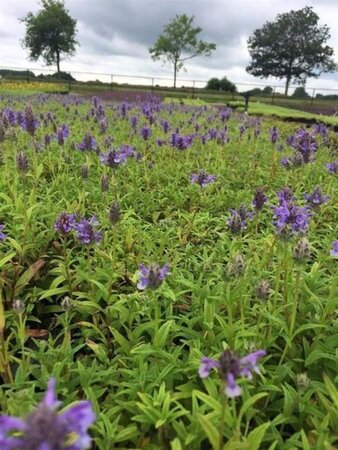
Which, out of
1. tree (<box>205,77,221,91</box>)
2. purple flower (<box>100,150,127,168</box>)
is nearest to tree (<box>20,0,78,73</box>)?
tree (<box>205,77,221,91</box>)

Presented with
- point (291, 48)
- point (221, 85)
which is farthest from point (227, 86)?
point (291, 48)

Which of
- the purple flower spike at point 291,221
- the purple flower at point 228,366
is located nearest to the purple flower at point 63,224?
the purple flower spike at point 291,221

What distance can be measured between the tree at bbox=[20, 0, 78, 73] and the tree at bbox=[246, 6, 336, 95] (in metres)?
37.0

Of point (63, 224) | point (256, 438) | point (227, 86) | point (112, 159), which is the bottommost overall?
point (256, 438)

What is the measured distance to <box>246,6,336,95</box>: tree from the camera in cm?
8050

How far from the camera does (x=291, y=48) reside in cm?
8144

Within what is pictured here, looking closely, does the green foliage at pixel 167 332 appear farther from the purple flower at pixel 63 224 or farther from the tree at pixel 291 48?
the tree at pixel 291 48

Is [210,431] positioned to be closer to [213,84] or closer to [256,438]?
[256,438]

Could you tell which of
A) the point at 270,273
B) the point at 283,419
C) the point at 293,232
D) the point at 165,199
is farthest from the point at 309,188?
the point at 283,419

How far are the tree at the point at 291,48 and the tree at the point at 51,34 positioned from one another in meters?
37.0

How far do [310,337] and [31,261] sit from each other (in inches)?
85.3

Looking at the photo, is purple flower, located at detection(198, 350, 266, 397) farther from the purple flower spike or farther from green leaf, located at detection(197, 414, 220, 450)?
the purple flower spike

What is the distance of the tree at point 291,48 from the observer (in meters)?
80.5

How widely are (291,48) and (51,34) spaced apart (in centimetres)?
4392
